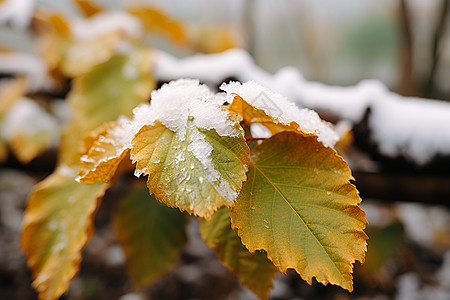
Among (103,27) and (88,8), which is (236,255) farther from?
(88,8)

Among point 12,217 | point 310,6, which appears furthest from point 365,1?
point 12,217

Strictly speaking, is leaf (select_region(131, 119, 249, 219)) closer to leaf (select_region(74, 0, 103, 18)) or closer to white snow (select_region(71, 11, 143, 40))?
white snow (select_region(71, 11, 143, 40))

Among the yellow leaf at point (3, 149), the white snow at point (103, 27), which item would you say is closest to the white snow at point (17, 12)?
the white snow at point (103, 27)

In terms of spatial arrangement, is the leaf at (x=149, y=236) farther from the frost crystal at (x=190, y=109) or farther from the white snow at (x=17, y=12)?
the white snow at (x=17, y=12)

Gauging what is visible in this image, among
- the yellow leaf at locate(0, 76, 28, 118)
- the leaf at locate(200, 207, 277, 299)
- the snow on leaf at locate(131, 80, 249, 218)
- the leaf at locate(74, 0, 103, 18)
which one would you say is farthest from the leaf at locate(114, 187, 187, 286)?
the leaf at locate(74, 0, 103, 18)

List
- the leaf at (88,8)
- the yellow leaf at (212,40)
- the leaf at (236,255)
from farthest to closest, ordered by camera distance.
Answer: the yellow leaf at (212,40), the leaf at (88,8), the leaf at (236,255)

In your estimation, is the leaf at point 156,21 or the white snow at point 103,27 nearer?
the white snow at point 103,27
